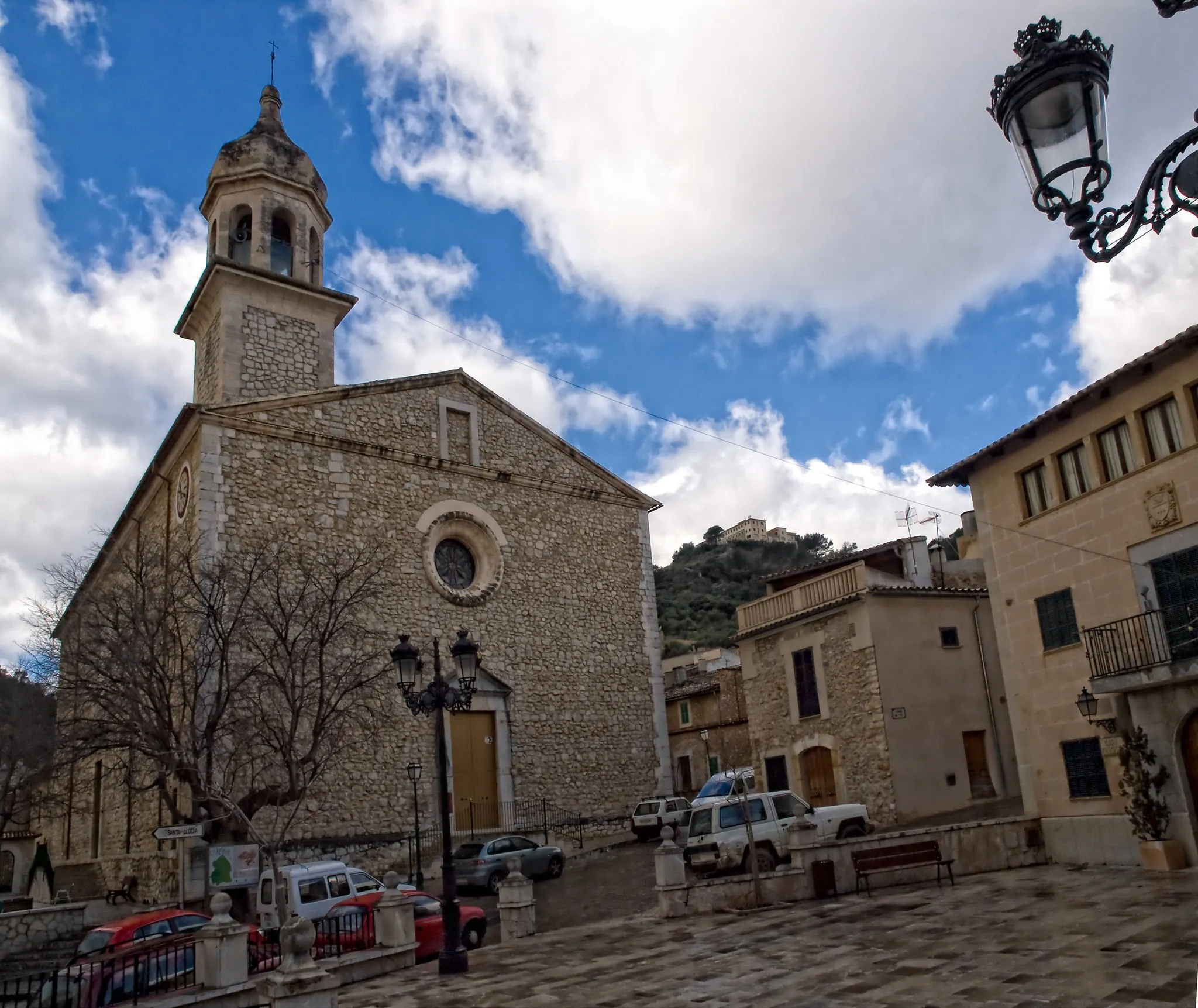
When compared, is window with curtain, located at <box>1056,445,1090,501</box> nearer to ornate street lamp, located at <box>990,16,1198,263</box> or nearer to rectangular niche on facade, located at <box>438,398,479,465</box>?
ornate street lamp, located at <box>990,16,1198,263</box>

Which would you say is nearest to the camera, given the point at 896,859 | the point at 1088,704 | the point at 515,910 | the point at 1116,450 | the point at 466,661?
the point at 466,661

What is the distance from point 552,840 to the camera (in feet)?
72.1

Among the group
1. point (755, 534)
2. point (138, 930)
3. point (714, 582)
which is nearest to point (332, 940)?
point (138, 930)

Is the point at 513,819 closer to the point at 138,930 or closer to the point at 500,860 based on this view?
the point at 500,860

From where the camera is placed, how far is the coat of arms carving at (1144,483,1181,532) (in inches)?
532

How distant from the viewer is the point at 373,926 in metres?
13.1

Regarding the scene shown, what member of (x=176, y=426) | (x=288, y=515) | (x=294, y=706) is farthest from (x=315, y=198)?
A: (x=294, y=706)

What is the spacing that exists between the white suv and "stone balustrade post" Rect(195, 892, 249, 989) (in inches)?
514

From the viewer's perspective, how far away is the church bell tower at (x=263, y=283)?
23.4 meters

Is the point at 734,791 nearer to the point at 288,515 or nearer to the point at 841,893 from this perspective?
the point at 841,893

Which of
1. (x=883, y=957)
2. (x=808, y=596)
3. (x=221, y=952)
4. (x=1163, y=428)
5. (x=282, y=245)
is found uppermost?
(x=282, y=245)

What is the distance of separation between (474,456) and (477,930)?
1308cm

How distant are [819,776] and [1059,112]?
19.6m

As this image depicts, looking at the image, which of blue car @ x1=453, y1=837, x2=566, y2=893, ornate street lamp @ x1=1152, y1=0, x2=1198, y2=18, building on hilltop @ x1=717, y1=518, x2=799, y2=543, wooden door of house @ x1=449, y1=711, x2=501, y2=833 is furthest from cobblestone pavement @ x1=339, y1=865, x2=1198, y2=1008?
building on hilltop @ x1=717, y1=518, x2=799, y2=543
